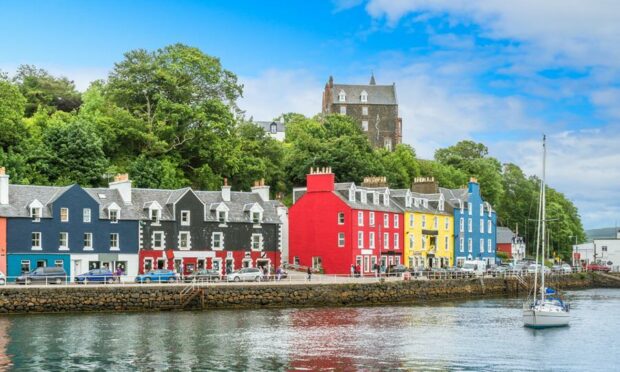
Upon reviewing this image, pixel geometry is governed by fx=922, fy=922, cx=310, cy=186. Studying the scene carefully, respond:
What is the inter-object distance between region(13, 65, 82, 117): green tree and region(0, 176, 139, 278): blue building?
38057mm

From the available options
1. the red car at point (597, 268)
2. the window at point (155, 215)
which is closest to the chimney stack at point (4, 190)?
the window at point (155, 215)

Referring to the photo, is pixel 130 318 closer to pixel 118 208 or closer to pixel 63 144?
pixel 118 208

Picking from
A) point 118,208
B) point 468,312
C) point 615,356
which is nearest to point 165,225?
point 118,208

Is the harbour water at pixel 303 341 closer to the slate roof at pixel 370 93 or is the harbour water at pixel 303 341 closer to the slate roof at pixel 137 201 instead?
the slate roof at pixel 137 201

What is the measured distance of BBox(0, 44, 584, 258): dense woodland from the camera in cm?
8062

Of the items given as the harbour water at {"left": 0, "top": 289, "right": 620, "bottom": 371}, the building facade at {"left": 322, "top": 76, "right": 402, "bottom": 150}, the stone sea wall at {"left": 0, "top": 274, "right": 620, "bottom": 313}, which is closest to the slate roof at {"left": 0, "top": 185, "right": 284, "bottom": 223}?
the stone sea wall at {"left": 0, "top": 274, "right": 620, "bottom": 313}

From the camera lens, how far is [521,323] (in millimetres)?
59031

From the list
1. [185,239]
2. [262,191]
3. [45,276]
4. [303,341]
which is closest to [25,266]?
[45,276]

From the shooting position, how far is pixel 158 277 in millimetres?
64750

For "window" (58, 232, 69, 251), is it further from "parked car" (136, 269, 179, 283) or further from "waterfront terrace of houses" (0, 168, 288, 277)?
"parked car" (136, 269, 179, 283)

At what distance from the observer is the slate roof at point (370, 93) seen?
154125 millimetres

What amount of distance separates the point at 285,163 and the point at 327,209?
919 inches

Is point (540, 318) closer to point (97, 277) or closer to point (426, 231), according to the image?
point (97, 277)

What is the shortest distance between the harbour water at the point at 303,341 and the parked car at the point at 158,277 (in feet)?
20.3
